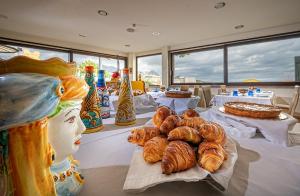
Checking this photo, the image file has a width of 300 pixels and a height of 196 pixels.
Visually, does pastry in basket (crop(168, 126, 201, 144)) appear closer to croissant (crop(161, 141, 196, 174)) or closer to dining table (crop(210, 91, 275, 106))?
croissant (crop(161, 141, 196, 174))

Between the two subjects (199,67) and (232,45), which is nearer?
(232,45)

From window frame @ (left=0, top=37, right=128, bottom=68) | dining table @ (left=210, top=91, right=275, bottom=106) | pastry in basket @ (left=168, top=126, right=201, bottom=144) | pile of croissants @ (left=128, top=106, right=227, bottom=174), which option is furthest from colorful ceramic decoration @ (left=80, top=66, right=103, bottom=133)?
window frame @ (left=0, top=37, right=128, bottom=68)

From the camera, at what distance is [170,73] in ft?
17.6

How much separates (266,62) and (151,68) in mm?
3879

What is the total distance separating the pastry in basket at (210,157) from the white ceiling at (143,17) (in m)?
2.60

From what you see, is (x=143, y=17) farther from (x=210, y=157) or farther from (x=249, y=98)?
(x=210, y=157)

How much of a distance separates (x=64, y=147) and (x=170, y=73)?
17.3 feet

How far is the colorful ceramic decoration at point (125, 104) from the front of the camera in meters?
0.71

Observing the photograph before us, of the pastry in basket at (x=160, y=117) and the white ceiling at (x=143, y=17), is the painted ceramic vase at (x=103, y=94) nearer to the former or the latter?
the pastry in basket at (x=160, y=117)

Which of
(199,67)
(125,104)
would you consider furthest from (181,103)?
(199,67)

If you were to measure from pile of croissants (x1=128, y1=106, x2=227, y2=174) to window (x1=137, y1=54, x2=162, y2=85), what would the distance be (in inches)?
213

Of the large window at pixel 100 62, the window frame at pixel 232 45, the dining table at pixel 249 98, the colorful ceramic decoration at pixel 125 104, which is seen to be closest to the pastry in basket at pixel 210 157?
the colorful ceramic decoration at pixel 125 104

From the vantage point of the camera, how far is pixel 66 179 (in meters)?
0.27

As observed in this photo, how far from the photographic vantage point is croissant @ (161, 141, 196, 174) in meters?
0.27
